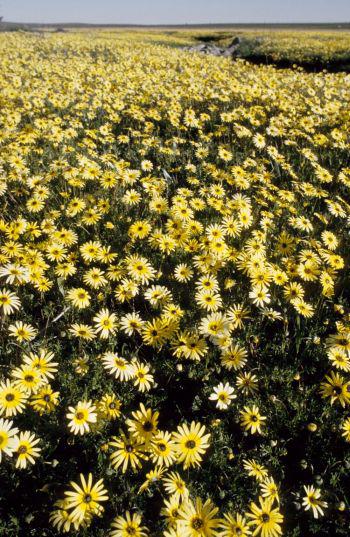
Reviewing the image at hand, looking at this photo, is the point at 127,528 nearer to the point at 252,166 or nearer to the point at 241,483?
the point at 241,483

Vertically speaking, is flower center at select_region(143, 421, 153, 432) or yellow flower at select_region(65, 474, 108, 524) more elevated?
flower center at select_region(143, 421, 153, 432)

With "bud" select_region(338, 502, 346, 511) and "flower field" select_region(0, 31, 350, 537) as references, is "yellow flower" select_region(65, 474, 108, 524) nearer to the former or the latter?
"flower field" select_region(0, 31, 350, 537)

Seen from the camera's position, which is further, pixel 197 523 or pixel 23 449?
pixel 23 449

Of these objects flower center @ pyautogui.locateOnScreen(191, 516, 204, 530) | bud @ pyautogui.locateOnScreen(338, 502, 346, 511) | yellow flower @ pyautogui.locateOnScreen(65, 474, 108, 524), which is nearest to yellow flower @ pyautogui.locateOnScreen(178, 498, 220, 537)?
flower center @ pyautogui.locateOnScreen(191, 516, 204, 530)

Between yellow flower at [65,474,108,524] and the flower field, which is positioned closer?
yellow flower at [65,474,108,524]

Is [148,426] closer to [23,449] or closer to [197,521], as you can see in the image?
[197,521]

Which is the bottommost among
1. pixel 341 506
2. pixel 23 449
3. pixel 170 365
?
pixel 341 506

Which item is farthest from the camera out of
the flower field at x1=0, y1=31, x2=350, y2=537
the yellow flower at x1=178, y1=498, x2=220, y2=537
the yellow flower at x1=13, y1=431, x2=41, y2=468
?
the flower field at x1=0, y1=31, x2=350, y2=537

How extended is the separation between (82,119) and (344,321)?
744 cm

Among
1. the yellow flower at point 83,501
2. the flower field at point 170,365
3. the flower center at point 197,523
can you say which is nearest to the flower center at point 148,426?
the flower field at point 170,365

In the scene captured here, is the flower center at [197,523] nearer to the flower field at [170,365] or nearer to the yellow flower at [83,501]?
the flower field at [170,365]

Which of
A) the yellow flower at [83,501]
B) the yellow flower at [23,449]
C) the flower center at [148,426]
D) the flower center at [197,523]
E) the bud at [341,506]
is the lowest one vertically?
the bud at [341,506]

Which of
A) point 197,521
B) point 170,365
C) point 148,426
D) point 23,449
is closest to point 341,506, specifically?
point 197,521

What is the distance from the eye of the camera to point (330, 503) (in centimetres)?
252
